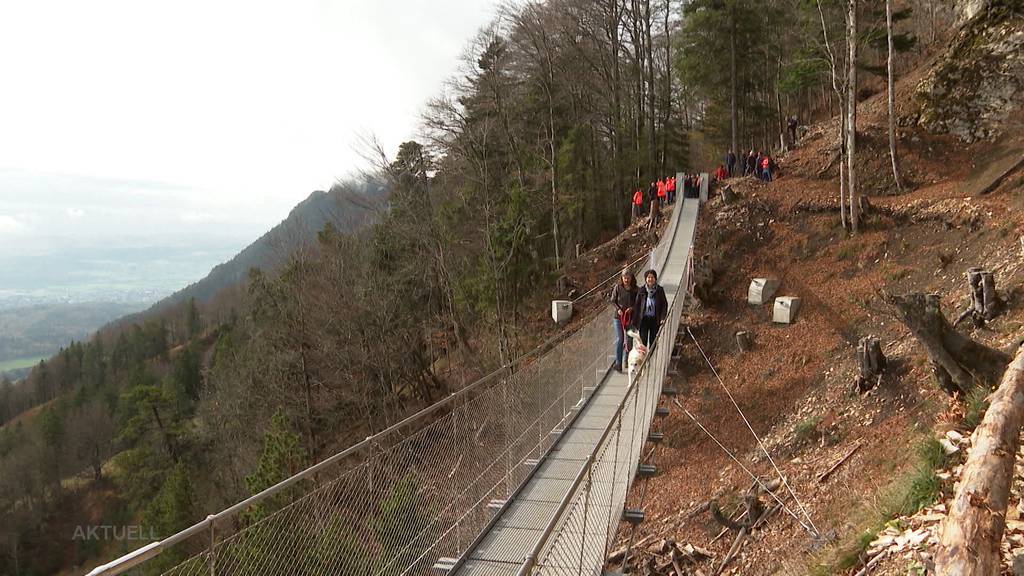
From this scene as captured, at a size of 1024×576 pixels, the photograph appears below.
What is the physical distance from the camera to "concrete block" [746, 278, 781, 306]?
34.4 feet

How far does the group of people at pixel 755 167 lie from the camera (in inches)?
525

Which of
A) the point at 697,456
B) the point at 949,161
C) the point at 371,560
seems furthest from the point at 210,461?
the point at 949,161

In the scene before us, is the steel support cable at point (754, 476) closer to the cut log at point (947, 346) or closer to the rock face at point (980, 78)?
Result: the cut log at point (947, 346)

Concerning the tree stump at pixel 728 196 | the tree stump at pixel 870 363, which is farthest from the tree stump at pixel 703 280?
the tree stump at pixel 870 363

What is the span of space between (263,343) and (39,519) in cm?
2808

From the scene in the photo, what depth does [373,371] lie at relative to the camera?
1666 centimetres

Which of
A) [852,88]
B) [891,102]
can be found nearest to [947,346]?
Answer: [852,88]

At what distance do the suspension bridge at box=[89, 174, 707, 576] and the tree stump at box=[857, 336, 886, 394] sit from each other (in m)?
2.23

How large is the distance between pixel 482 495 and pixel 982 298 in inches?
209

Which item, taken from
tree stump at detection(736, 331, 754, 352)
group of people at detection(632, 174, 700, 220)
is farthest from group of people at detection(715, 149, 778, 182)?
tree stump at detection(736, 331, 754, 352)

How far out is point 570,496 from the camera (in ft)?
8.88

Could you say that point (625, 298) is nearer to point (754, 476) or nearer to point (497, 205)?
point (754, 476)

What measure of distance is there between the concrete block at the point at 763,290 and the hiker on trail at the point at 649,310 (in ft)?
17.4

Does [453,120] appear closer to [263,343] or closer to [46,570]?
[263,343]
